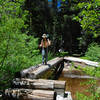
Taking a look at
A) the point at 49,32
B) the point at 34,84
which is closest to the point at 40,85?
the point at 34,84

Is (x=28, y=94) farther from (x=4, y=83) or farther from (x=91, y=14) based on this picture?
(x=91, y=14)

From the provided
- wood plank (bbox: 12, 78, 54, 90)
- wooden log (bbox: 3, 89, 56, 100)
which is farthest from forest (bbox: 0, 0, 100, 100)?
wooden log (bbox: 3, 89, 56, 100)

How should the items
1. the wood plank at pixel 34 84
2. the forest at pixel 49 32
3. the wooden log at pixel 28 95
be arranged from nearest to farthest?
the wooden log at pixel 28 95
the wood plank at pixel 34 84
the forest at pixel 49 32

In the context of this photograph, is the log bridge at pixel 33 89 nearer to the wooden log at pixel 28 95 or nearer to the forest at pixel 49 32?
the wooden log at pixel 28 95

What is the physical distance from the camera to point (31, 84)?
4379mm

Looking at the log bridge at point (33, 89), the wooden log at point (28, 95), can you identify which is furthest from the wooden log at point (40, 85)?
the wooden log at point (28, 95)

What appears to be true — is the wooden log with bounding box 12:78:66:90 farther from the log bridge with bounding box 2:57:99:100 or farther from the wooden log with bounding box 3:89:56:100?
the wooden log with bounding box 3:89:56:100

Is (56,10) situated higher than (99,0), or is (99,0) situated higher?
(56,10)

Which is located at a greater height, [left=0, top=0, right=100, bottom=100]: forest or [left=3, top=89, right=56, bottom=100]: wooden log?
[left=0, top=0, right=100, bottom=100]: forest

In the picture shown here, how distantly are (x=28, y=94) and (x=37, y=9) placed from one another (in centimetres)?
1951

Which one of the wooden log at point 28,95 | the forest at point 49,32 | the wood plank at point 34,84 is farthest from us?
the forest at point 49,32

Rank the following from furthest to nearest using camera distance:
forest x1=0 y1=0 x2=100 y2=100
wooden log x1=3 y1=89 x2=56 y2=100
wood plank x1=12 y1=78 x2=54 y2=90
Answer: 1. forest x1=0 y1=0 x2=100 y2=100
2. wood plank x1=12 y1=78 x2=54 y2=90
3. wooden log x1=3 y1=89 x2=56 y2=100

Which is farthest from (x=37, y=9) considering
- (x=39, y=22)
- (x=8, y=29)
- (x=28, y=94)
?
(x=28, y=94)

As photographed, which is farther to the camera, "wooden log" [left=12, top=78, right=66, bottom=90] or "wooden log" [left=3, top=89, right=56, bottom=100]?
"wooden log" [left=12, top=78, right=66, bottom=90]
